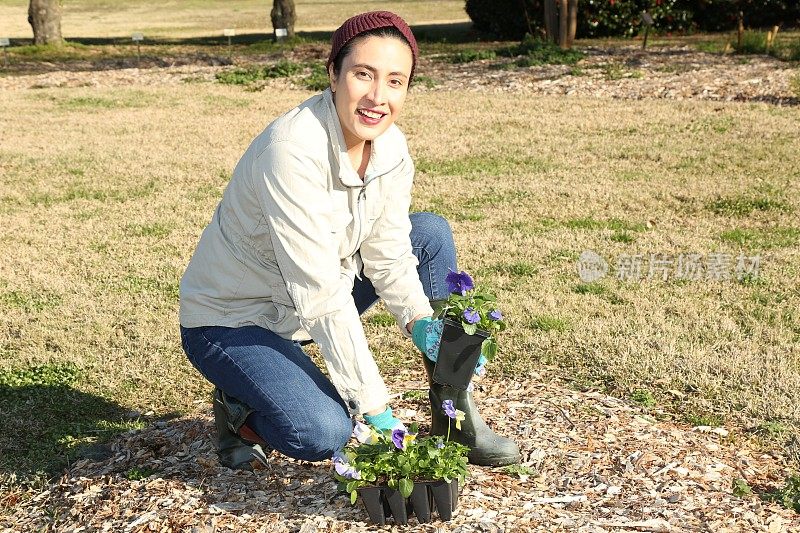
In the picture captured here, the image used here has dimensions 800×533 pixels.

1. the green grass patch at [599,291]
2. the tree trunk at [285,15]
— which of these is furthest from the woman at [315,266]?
the tree trunk at [285,15]

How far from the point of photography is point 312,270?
3.48 meters

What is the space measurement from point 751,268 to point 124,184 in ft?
20.6

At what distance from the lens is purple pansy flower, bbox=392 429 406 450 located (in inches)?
132

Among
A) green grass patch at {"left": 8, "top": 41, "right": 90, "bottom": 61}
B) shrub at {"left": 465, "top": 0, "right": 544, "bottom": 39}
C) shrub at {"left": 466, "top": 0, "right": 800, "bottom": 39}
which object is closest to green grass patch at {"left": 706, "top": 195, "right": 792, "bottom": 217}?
shrub at {"left": 466, "top": 0, "right": 800, "bottom": 39}

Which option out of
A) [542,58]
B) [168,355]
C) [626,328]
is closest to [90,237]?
[168,355]

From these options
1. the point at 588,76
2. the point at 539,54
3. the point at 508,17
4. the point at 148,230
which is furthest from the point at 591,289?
the point at 508,17

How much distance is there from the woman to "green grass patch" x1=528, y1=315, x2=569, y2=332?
6.64 ft

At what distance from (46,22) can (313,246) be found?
24204 millimetres

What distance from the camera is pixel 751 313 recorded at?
6246mm

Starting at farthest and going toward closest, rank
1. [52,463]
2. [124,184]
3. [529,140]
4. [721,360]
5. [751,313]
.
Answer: [529,140] → [124,184] → [751,313] → [721,360] → [52,463]

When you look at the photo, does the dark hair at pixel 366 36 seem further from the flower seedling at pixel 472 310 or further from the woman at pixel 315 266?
the flower seedling at pixel 472 310

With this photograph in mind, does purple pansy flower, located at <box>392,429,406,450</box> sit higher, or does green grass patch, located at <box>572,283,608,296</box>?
purple pansy flower, located at <box>392,429,406,450</box>

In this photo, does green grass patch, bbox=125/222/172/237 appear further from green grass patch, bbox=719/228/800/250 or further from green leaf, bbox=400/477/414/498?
green leaf, bbox=400/477/414/498

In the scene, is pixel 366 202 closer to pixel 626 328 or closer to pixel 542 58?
pixel 626 328
